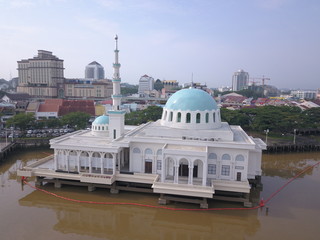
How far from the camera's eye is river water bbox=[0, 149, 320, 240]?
18500 mm

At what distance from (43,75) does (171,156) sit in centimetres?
9821

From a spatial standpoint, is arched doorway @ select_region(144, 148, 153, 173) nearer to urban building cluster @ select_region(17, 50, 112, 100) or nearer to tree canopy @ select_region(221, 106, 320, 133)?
tree canopy @ select_region(221, 106, 320, 133)

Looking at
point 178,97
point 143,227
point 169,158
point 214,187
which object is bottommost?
point 143,227

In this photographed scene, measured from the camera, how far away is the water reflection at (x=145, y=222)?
18734 mm

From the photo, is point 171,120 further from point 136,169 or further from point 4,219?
point 4,219

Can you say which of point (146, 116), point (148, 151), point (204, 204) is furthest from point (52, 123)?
point (204, 204)

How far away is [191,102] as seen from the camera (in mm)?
27000

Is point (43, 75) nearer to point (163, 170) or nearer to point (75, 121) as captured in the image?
point (75, 121)

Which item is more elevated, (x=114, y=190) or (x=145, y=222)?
(x=114, y=190)

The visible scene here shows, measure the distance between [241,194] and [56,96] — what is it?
299ft

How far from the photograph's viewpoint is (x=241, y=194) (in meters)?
23.4

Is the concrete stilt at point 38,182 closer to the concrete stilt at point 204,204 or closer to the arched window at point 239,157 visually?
the concrete stilt at point 204,204

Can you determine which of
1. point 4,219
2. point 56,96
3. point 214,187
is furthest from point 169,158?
point 56,96

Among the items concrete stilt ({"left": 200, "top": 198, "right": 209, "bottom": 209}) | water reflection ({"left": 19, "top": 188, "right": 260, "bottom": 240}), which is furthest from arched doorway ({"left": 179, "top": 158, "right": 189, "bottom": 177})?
water reflection ({"left": 19, "top": 188, "right": 260, "bottom": 240})
